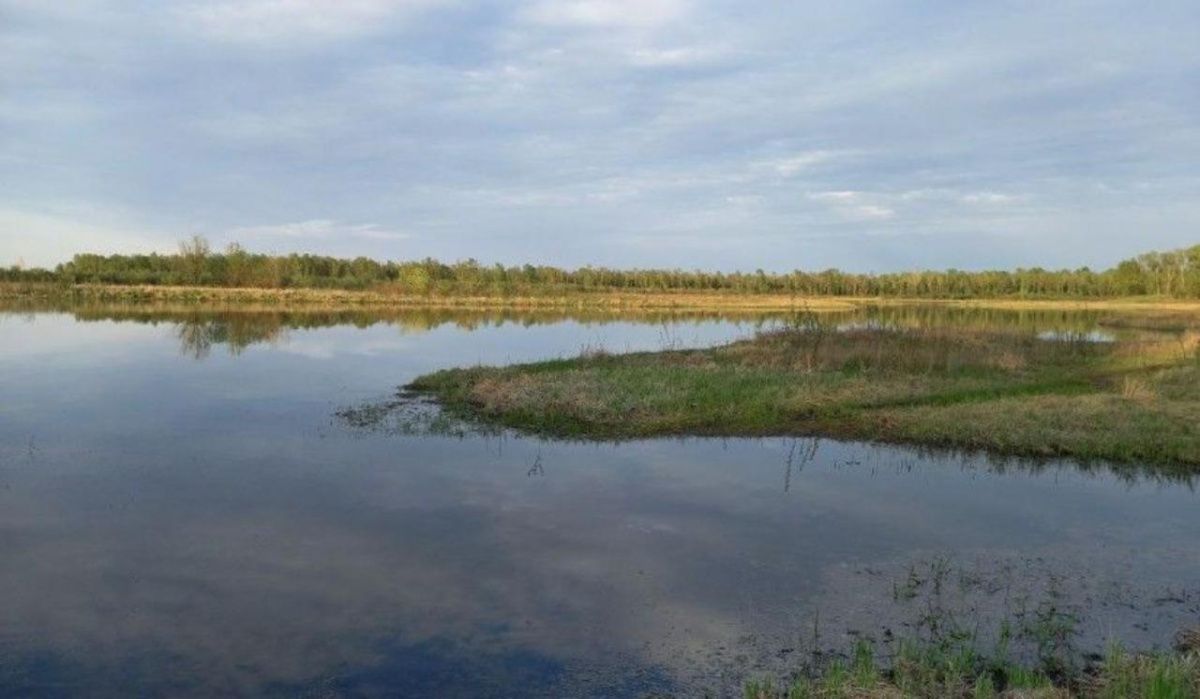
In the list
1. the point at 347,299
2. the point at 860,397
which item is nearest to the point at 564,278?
the point at 347,299

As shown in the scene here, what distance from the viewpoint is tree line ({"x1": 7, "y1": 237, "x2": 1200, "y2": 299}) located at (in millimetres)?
67312

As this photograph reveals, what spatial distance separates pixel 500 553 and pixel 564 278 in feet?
288

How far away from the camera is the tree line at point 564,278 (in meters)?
67.3

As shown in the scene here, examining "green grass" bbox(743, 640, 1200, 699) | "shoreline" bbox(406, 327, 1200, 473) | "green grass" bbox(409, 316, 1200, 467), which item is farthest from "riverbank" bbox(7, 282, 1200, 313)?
"green grass" bbox(743, 640, 1200, 699)

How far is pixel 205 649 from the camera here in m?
5.75

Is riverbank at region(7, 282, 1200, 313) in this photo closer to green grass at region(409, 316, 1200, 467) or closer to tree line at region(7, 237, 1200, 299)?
tree line at region(7, 237, 1200, 299)

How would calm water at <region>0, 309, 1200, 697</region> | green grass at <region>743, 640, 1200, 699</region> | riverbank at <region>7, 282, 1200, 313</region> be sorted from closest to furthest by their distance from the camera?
green grass at <region>743, 640, 1200, 699</region>
calm water at <region>0, 309, 1200, 697</region>
riverbank at <region>7, 282, 1200, 313</region>

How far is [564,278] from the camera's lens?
9506cm

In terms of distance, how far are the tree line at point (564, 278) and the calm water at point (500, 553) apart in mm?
55872

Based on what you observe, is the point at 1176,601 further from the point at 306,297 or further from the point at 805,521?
the point at 306,297

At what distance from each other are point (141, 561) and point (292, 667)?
2.75 m

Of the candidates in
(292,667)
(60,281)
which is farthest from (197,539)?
(60,281)

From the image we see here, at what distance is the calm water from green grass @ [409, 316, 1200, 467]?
104cm

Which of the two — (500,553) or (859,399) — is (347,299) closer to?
(859,399)
